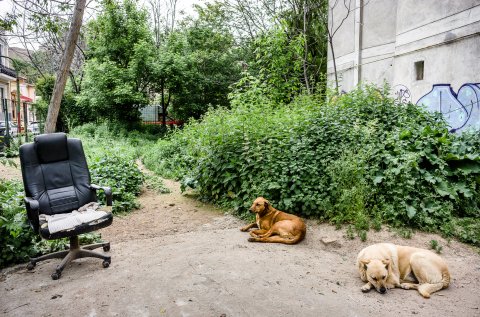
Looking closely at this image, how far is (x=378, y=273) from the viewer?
3.48m

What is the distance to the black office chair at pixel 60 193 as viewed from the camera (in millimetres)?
4020

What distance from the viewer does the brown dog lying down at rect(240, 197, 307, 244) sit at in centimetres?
491

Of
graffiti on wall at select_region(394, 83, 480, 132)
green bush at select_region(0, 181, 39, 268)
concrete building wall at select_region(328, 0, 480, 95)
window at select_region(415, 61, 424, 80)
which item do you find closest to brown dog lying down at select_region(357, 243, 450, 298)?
green bush at select_region(0, 181, 39, 268)

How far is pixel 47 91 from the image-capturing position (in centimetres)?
1903

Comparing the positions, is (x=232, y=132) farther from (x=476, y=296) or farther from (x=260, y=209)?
(x=476, y=296)

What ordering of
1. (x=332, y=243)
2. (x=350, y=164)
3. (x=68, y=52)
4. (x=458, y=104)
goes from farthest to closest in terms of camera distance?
(x=458, y=104) < (x=68, y=52) < (x=350, y=164) < (x=332, y=243)

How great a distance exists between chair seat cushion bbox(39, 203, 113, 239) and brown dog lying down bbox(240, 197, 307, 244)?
80.2 inches

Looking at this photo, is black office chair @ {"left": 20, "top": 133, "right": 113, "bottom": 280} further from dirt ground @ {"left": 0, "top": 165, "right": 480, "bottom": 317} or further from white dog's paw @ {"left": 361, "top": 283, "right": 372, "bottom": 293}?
white dog's paw @ {"left": 361, "top": 283, "right": 372, "bottom": 293}

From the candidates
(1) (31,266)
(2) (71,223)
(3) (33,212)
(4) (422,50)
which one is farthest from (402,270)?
(4) (422,50)

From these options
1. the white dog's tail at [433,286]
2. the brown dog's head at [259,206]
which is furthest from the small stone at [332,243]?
the white dog's tail at [433,286]

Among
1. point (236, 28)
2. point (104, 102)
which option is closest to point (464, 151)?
point (104, 102)

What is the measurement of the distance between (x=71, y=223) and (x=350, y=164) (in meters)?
4.03

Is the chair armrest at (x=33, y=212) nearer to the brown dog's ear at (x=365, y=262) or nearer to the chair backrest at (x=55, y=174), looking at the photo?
the chair backrest at (x=55, y=174)

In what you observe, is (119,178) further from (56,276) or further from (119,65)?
(119,65)
